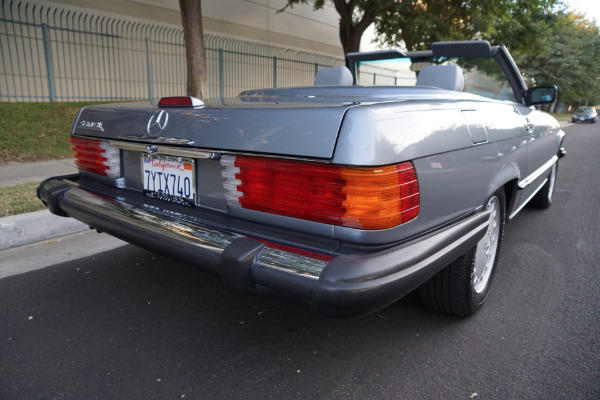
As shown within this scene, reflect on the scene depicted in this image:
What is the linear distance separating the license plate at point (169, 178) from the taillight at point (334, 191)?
395 millimetres

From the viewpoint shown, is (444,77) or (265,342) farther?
(444,77)

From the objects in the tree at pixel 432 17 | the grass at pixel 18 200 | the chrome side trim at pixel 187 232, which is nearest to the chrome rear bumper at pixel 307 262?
the chrome side trim at pixel 187 232

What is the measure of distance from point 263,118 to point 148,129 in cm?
76

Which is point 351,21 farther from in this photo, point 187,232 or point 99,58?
point 187,232

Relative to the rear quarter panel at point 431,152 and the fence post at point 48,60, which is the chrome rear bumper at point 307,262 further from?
the fence post at point 48,60

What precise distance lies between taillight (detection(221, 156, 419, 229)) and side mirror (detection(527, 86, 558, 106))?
2744 millimetres

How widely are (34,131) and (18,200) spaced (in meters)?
4.41

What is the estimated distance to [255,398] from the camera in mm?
1871

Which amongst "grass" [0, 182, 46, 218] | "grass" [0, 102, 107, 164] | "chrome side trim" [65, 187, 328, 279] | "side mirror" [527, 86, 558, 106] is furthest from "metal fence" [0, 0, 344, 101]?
"side mirror" [527, 86, 558, 106]

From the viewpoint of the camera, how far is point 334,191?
165 centimetres

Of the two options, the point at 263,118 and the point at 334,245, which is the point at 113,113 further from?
the point at 334,245

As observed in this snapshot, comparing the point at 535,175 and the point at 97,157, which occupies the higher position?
the point at 97,157

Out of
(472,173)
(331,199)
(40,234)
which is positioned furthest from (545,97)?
(40,234)

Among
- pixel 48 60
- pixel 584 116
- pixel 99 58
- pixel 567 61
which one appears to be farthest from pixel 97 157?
pixel 584 116
